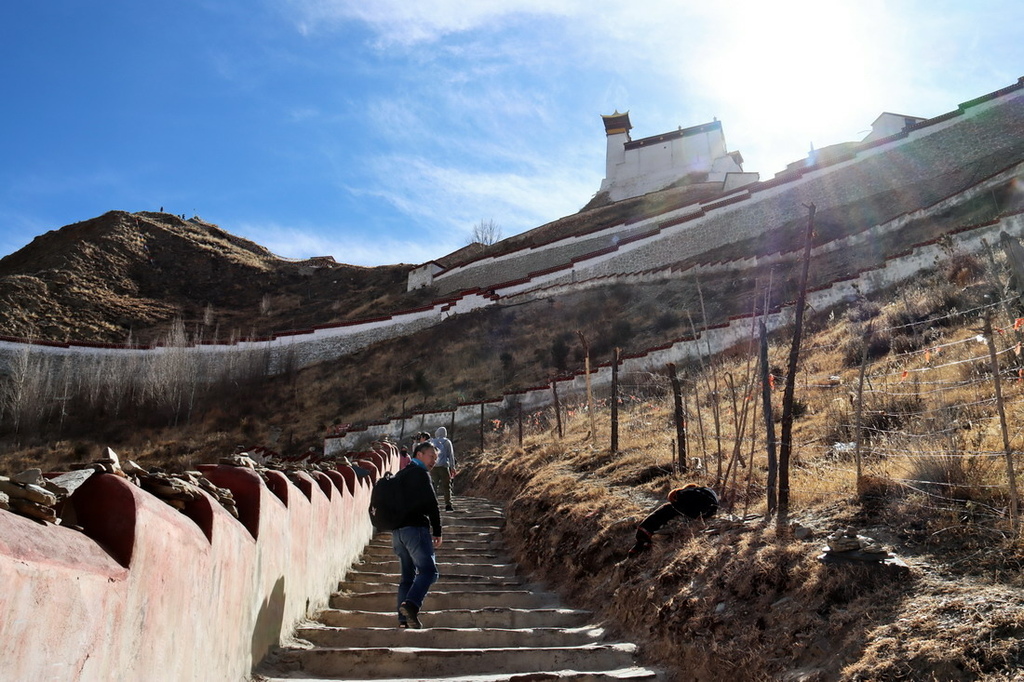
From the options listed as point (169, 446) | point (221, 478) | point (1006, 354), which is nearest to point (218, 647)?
point (221, 478)

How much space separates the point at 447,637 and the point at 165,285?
5447cm

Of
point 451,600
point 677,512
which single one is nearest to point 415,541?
point 451,600

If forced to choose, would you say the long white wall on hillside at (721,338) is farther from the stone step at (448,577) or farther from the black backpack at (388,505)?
the black backpack at (388,505)

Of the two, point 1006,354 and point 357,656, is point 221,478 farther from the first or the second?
point 1006,354

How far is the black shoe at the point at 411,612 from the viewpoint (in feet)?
16.5

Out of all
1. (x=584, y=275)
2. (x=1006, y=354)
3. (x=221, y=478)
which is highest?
(x=584, y=275)

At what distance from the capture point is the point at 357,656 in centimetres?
439

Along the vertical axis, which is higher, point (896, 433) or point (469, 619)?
point (896, 433)

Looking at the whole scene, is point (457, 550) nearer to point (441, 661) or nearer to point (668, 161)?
point (441, 661)

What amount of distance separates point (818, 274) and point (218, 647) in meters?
21.6

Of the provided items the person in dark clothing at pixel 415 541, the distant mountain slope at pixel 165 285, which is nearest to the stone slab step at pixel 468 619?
the person in dark clothing at pixel 415 541

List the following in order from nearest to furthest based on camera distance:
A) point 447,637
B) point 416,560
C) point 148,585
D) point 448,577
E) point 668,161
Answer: point 148,585 < point 447,637 < point 416,560 < point 448,577 < point 668,161

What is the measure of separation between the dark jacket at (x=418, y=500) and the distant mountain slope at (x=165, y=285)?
40.5 metres

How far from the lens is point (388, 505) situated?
17.3 feet
